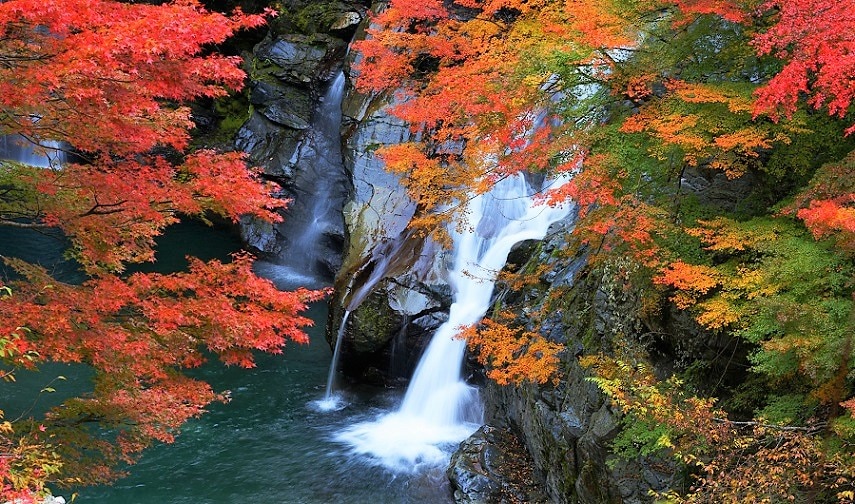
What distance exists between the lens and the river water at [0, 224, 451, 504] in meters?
8.95

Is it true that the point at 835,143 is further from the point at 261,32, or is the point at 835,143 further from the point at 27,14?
the point at 261,32

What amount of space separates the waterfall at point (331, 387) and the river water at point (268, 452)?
0.57 feet

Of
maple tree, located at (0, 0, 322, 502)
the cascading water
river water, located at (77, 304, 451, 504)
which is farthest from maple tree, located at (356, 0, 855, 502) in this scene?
the cascading water

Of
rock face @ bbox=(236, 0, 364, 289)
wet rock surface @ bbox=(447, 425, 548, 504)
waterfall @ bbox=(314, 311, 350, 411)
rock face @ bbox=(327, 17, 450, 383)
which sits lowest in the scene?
wet rock surface @ bbox=(447, 425, 548, 504)

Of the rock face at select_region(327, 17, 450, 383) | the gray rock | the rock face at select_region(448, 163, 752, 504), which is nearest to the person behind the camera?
the rock face at select_region(448, 163, 752, 504)

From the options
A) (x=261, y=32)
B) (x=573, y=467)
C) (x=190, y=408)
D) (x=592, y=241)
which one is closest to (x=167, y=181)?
(x=190, y=408)

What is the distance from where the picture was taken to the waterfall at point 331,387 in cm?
1216

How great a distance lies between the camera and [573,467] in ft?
21.9

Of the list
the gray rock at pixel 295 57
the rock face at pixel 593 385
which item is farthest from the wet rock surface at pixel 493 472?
the gray rock at pixel 295 57

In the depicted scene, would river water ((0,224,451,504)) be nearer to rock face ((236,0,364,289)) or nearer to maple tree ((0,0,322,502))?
maple tree ((0,0,322,502))

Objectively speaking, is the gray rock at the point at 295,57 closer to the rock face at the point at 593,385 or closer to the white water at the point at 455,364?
the white water at the point at 455,364

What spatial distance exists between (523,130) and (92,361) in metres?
5.65

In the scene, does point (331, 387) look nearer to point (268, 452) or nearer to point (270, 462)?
point (268, 452)

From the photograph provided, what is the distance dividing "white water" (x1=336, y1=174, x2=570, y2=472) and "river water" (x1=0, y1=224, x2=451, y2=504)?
470 mm
